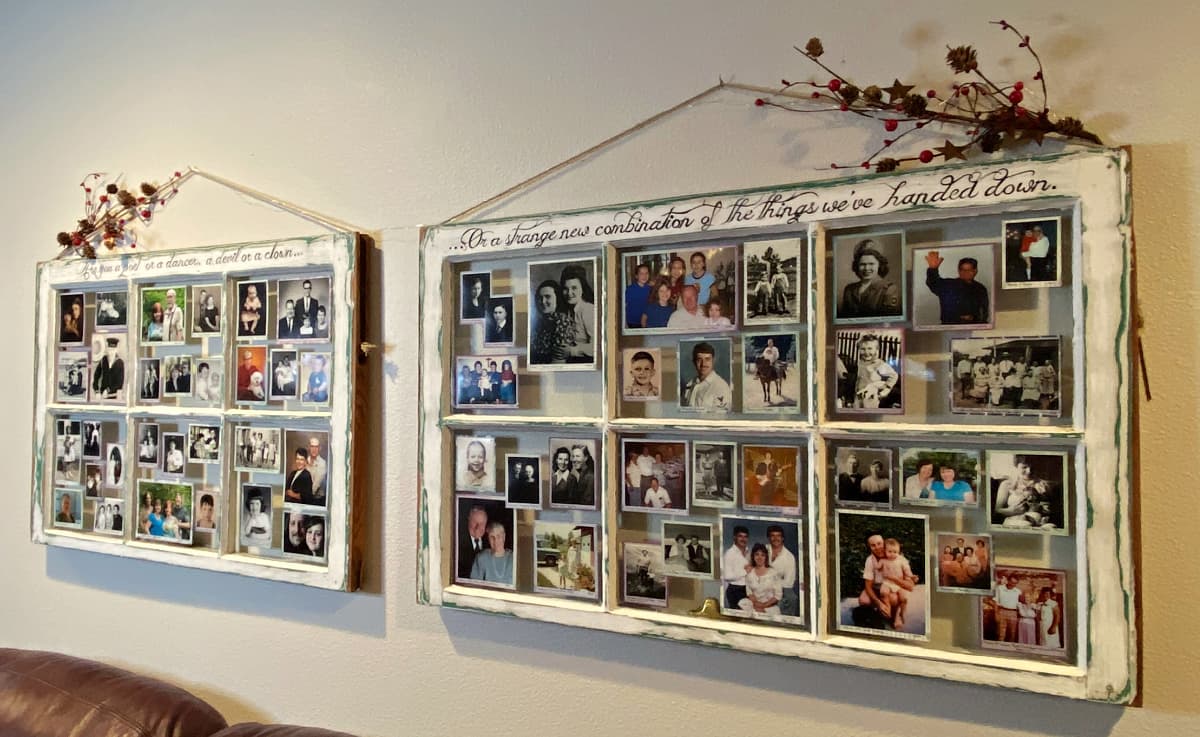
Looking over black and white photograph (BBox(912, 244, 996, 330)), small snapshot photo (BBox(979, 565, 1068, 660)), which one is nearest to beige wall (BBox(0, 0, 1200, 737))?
small snapshot photo (BBox(979, 565, 1068, 660))

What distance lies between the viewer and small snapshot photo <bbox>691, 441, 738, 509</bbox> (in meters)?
1.15

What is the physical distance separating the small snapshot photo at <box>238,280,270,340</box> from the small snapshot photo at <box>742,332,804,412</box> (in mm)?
896

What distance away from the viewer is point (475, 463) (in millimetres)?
1326

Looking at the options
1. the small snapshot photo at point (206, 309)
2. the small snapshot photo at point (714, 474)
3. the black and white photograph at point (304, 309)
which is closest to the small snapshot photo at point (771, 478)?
the small snapshot photo at point (714, 474)

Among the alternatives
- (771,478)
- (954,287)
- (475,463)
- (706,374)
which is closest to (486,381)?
(475,463)

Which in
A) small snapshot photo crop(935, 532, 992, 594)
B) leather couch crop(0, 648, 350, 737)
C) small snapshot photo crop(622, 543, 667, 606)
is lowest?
leather couch crop(0, 648, 350, 737)

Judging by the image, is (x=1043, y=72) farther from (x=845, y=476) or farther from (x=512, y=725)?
(x=512, y=725)

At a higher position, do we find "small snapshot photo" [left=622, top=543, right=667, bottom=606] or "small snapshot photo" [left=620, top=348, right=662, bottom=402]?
"small snapshot photo" [left=620, top=348, right=662, bottom=402]

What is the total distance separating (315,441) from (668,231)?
0.73m

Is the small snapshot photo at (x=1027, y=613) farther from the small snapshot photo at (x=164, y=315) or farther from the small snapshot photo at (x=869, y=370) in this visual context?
the small snapshot photo at (x=164, y=315)

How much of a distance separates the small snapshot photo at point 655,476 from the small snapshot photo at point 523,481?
15 centimetres

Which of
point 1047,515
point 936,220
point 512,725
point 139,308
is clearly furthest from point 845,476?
point 139,308

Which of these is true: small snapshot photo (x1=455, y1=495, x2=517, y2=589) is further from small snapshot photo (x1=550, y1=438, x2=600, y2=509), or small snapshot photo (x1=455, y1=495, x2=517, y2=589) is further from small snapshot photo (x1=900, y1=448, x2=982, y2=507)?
small snapshot photo (x1=900, y1=448, x2=982, y2=507)

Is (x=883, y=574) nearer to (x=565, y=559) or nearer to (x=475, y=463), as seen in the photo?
(x=565, y=559)
